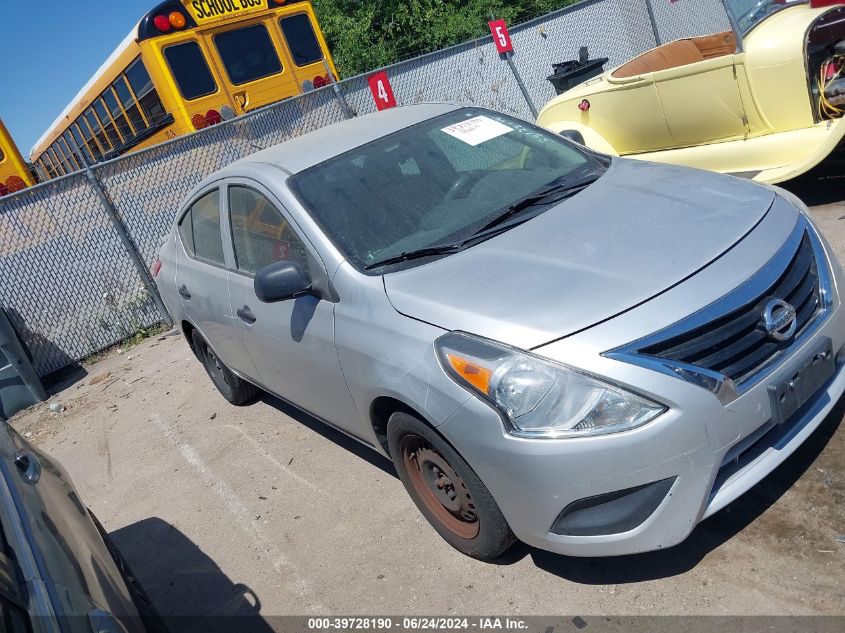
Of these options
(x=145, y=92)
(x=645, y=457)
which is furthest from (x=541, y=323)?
Answer: (x=145, y=92)

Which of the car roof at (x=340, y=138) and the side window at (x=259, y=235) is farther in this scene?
the car roof at (x=340, y=138)

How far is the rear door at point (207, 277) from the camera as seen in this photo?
4289 mm

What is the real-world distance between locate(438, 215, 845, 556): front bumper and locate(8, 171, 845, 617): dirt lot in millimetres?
334

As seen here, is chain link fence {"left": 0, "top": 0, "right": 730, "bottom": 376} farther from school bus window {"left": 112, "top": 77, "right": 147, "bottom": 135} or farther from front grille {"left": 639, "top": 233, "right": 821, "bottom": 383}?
front grille {"left": 639, "top": 233, "right": 821, "bottom": 383}

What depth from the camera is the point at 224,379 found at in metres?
5.36

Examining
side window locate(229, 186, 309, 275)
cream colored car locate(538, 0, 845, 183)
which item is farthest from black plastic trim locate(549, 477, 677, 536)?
cream colored car locate(538, 0, 845, 183)

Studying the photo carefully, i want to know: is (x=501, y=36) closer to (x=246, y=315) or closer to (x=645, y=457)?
(x=246, y=315)

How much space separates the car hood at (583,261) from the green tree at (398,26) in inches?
683

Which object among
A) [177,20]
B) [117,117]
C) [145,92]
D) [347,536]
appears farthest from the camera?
[117,117]

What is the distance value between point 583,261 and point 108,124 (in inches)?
456

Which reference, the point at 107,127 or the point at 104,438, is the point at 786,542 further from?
the point at 107,127

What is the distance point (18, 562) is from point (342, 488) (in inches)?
86.3

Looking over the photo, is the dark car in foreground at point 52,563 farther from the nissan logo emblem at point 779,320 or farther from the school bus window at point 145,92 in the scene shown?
the school bus window at point 145,92

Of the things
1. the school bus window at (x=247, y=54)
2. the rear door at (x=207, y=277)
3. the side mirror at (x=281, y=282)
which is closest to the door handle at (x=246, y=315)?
the rear door at (x=207, y=277)
